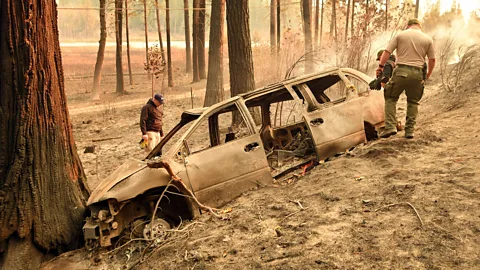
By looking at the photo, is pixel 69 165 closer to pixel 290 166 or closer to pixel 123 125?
pixel 290 166

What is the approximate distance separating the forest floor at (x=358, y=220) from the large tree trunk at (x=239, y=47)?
15.9 ft

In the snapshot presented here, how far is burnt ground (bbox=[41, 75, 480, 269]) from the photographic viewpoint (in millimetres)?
3670

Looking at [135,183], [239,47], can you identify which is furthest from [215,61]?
[135,183]

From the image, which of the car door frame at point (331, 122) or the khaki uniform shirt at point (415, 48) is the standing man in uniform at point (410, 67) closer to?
the khaki uniform shirt at point (415, 48)

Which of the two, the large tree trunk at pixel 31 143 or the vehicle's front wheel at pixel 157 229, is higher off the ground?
the large tree trunk at pixel 31 143

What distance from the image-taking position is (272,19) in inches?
1088

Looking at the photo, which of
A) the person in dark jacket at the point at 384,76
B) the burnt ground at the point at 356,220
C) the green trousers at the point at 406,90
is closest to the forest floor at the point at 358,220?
the burnt ground at the point at 356,220

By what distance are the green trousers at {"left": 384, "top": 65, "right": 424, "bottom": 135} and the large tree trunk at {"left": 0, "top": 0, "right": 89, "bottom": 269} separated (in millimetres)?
4741

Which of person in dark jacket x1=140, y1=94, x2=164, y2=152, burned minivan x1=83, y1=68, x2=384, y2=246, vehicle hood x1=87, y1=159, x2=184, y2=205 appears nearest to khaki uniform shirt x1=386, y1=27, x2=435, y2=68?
burned minivan x1=83, y1=68, x2=384, y2=246

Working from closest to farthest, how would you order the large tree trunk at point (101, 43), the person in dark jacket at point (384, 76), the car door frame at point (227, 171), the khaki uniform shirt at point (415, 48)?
the car door frame at point (227, 171)
the khaki uniform shirt at point (415, 48)
the person in dark jacket at point (384, 76)
the large tree trunk at point (101, 43)

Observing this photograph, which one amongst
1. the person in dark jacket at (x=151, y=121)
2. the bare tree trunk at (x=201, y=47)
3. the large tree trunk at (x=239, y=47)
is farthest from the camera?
the bare tree trunk at (x=201, y=47)

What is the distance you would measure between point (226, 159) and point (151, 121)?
3.48 metres

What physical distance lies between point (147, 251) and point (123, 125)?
9880mm

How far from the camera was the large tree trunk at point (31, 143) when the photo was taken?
555 centimetres
